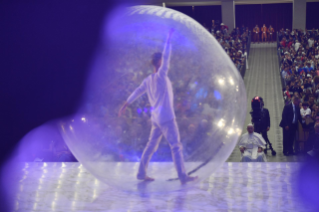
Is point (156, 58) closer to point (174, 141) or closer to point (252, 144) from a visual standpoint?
point (174, 141)

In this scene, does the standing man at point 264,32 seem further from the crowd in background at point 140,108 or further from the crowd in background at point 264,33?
the crowd in background at point 140,108

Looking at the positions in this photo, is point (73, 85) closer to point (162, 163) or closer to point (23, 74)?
point (23, 74)

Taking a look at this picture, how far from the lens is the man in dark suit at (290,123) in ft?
30.9

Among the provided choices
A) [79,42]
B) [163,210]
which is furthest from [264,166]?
[79,42]

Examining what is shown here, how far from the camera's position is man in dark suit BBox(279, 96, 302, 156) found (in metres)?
9.41

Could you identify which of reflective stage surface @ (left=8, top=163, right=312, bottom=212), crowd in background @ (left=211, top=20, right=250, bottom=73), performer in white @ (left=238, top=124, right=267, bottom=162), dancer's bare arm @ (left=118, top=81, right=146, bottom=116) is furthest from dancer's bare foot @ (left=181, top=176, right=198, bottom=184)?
crowd in background @ (left=211, top=20, right=250, bottom=73)

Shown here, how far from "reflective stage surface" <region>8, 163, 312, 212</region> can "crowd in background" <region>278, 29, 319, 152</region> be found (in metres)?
4.88

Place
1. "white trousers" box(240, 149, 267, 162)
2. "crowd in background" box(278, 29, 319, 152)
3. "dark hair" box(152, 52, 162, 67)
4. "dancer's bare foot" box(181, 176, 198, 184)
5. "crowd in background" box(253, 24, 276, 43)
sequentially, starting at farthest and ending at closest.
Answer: "crowd in background" box(253, 24, 276, 43)
"crowd in background" box(278, 29, 319, 152)
"white trousers" box(240, 149, 267, 162)
"dancer's bare foot" box(181, 176, 198, 184)
"dark hair" box(152, 52, 162, 67)

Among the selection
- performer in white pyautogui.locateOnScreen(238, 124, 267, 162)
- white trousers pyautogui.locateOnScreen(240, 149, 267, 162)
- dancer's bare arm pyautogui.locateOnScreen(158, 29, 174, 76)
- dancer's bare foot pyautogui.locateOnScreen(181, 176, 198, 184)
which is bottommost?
white trousers pyautogui.locateOnScreen(240, 149, 267, 162)

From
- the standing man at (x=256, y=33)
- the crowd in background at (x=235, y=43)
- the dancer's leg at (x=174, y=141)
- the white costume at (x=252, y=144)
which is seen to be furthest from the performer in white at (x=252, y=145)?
the standing man at (x=256, y=33)

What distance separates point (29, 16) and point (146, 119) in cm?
232

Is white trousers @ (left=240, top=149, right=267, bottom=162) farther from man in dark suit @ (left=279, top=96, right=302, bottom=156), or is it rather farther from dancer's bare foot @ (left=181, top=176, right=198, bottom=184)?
dancer's bare foot @ (left=181, top=176, right=198, bottom=184)

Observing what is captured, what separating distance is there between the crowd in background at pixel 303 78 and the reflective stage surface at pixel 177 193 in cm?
488

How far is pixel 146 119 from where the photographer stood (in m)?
2.38
